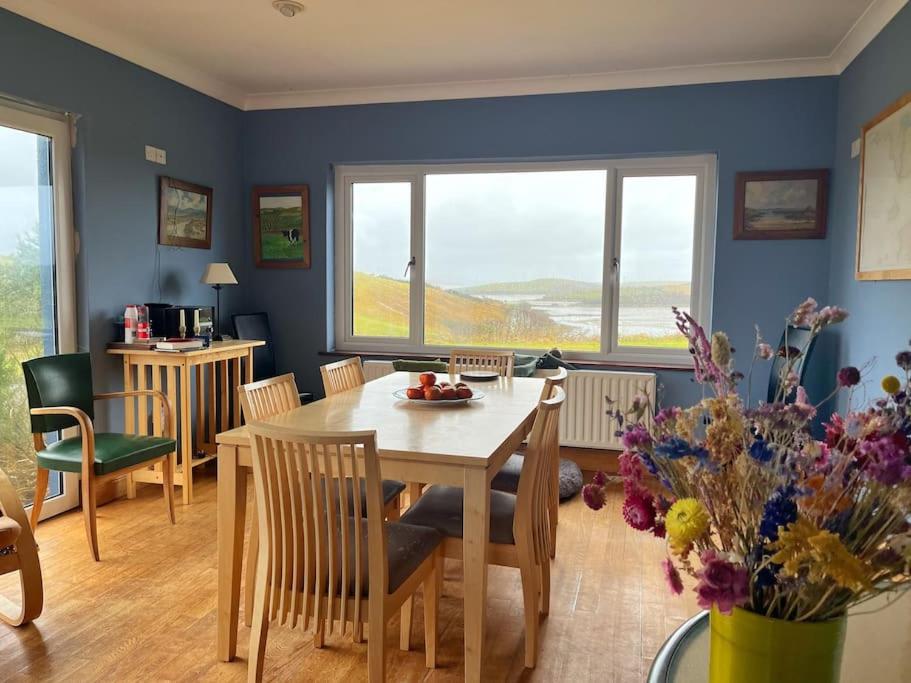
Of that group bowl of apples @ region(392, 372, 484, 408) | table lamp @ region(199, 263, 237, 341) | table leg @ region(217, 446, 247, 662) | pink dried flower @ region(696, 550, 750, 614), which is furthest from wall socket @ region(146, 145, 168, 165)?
pink dried flower @ region(696, 550, 750, 614)

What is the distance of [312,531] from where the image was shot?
70.9 inches

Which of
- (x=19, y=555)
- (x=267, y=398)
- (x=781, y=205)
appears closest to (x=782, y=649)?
(x=267, y=398)

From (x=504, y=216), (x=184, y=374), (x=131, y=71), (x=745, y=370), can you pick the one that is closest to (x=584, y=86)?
(x=504, y=216)

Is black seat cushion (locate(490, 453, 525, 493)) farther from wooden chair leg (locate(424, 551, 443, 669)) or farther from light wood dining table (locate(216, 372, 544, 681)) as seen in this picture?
wooden chair leg (locate(424, 551, 443, 669))

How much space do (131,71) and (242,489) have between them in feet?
9.30

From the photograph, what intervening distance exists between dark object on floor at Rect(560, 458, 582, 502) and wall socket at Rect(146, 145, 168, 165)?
304cm

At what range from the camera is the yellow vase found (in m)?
0.72

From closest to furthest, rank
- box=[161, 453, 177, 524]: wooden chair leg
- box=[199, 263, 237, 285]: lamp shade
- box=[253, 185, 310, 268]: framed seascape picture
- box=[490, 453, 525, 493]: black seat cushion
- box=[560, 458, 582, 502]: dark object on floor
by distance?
1. box=[490, 453, 525, 493]: black seat cushion
2. box=[161, 453, 177, 524]: wooden chair leg
3. box=[560, 458, 582, 502]: dark object on floor
4. box=[199, 263, 237, 285]: lamp shade
5. box=[253, 185, 310, 268]: framed seascape picture

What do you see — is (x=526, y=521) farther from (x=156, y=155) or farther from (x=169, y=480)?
(x=156, y=155)

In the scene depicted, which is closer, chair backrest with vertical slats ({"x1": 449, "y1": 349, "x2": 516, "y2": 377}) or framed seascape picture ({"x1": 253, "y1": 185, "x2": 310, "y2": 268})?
chair backrest with vertical slats ({"x1": 449, "y1": 349, "x2": 516, "y2": 377})

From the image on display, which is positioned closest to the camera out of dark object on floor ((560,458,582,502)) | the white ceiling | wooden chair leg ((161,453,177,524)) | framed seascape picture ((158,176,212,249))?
the white ceiling

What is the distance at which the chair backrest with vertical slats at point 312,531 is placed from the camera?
1747mm

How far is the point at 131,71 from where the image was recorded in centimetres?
381

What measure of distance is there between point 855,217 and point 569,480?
6.76ft
